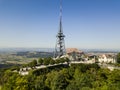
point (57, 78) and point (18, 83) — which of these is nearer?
point (18, 83)

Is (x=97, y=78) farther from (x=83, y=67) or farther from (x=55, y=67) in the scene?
(x=55, y=67)

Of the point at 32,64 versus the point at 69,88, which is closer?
the point at 69,88

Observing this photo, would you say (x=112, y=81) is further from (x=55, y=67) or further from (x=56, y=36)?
(x=56, y=36)

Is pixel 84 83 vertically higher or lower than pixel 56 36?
lower

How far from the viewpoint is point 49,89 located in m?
44.2

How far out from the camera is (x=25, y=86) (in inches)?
1367

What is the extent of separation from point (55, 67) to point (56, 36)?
41355 millimetres

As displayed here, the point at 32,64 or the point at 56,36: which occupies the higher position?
the point at 56,36

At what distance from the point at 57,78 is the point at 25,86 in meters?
13.7

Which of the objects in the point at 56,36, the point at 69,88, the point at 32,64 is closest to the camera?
the point at 69,88

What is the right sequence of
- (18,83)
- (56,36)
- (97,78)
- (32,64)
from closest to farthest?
(18,83)
(97,78)
(32,64)
(56,36)

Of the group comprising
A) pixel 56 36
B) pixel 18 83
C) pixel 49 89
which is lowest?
pixel 49 89

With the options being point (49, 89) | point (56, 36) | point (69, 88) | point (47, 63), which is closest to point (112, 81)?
point (69, 88)

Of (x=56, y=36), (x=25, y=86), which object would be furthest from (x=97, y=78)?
(x=56, y=36)
